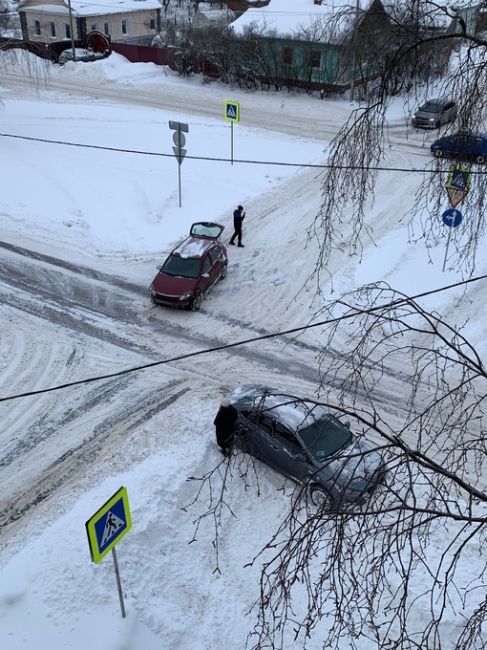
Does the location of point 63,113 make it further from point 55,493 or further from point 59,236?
point 55,493

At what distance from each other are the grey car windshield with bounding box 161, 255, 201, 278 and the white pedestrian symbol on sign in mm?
8873

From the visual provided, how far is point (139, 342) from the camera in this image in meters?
13.8

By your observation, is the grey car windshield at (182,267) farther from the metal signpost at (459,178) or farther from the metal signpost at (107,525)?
the metal signpost at (107,525)

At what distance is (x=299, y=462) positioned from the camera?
9.62 meters

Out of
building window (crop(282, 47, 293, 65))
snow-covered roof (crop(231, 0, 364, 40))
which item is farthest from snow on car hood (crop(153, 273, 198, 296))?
building window (crop(282, 47, 293, 65))

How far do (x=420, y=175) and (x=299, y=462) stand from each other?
16.8 metres

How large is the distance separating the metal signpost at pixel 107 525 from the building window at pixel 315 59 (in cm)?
3244

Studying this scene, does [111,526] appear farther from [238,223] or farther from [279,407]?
[238,223]

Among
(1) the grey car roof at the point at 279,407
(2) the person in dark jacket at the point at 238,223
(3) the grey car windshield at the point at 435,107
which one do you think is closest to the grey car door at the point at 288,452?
(1) the grey car roof at the point at 279,407

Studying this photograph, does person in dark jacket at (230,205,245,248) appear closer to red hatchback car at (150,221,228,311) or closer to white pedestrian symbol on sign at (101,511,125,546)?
red hatchback car at (150,221,228,311)

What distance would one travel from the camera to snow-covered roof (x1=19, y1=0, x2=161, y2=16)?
4522cm

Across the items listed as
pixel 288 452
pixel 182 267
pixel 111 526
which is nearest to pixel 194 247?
pixel 182 267

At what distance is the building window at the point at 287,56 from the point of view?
35000 mm

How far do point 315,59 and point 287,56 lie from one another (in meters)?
1.57
